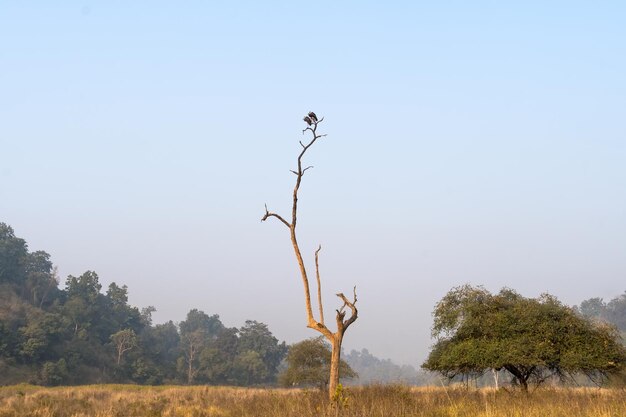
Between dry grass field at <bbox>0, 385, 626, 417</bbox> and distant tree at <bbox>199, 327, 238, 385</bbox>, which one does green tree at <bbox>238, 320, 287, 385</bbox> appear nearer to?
distant tree at <bbox>199, 327, 238, 385</bbox>

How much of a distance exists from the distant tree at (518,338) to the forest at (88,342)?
7056 cm

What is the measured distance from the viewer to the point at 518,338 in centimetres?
2398

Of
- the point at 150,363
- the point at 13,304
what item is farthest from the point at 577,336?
the point at 13,304

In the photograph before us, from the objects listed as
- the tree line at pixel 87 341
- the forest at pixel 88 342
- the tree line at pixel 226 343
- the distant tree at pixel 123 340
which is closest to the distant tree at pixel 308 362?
the tree line at pixel 226 343

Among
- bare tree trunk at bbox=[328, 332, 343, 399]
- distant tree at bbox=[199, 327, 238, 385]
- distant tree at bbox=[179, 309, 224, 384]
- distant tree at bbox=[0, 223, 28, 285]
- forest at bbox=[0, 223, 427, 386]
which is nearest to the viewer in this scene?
bare tree trunk at bbox=[328, 332, 343, 399]

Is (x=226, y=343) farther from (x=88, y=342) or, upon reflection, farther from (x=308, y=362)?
(x=308, y=362)

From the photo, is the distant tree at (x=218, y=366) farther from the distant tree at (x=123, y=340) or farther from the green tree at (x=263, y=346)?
the distant tree at (x=123, y=340)

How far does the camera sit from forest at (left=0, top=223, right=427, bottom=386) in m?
90.2

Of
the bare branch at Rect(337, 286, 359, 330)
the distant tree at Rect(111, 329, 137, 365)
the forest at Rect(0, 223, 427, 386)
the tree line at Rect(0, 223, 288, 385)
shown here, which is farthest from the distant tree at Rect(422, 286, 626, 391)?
the distant tree at Rect(111, 329, 137, 365)

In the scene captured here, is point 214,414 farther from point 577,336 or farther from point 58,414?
point 577,336

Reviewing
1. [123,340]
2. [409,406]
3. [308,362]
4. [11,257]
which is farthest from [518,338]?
[11,257]

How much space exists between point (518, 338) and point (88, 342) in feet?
325

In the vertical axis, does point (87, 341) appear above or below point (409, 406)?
above

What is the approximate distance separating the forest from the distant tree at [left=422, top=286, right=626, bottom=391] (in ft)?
231
